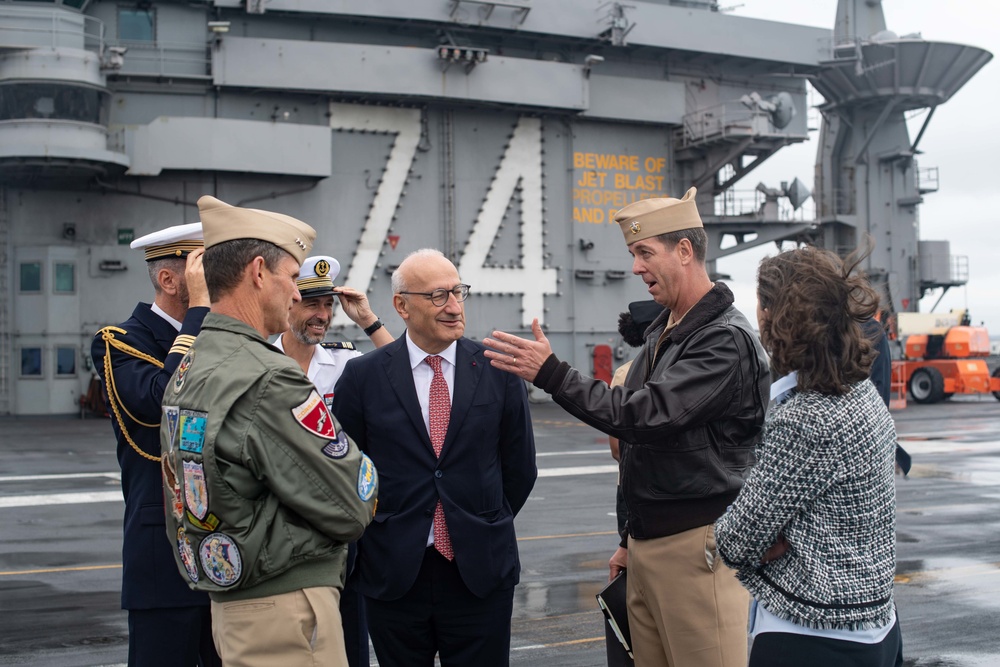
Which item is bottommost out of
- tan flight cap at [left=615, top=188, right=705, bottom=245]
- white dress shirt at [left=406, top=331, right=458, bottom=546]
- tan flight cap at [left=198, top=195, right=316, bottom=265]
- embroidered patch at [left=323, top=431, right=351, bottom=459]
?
embroidered patch at [left=323, top=431, right=351, bottom=459]

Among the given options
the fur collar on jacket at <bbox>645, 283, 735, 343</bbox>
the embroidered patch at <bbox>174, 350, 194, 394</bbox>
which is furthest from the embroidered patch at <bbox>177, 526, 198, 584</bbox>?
the fur collar on jacket at <bbox>645, 283, 735, 343</bbox>

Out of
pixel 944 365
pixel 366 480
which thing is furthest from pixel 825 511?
pixel 944 365

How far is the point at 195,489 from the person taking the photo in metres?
2.92

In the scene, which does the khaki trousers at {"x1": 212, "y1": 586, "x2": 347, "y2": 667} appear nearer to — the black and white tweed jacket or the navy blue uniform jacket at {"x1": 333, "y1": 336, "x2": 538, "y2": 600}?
the navy blue uniform jacket at {"x1": 333, "y1": 336, "x2": 538, "y2": 600}

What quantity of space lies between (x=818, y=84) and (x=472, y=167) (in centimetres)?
1495

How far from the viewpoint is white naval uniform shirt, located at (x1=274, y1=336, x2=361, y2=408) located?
207 inches

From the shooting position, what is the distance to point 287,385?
2945 millimetres

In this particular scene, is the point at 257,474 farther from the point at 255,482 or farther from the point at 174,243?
the point at 174,243

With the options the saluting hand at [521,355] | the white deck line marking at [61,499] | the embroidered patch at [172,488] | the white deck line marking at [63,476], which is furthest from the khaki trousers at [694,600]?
the white deck line marking at [63,476]

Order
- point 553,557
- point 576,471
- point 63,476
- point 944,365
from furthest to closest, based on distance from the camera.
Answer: point 944,365, point 576,471, point 63,476, point 553,557

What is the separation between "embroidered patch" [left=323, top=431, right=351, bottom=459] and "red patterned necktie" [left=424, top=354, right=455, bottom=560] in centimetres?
102

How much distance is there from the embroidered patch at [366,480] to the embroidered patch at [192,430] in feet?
1.54

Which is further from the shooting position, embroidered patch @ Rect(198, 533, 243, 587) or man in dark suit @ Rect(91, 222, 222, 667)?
man in dark suit @ Rect(91, 222, 222, 667)

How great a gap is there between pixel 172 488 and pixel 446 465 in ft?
3.92
